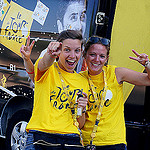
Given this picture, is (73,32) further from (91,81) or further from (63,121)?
(63,121)

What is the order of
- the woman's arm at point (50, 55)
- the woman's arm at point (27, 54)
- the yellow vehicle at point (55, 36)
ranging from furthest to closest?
the yellow vehicle at point (55, 36), the woman's arm at point (27, 54), the woman's arm at point (50, 55)

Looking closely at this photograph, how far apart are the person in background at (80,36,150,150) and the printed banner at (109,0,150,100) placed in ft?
2.51

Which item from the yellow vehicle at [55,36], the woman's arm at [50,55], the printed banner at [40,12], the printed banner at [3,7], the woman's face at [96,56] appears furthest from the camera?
the printed banner at [3,7]

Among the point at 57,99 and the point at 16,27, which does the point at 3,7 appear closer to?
the point at 16,27

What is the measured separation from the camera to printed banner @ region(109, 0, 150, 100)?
10.6 ft

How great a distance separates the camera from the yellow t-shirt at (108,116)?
2355mm

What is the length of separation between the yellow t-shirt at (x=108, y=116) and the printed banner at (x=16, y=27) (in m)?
1.24

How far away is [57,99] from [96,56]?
0.57 m

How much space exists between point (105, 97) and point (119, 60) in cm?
99

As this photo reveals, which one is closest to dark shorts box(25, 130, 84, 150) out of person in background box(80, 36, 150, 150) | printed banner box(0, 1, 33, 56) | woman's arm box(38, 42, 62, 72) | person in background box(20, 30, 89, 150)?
person in background box(20, 30, 89, 150)

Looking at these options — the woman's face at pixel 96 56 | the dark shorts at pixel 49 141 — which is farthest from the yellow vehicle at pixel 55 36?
the dark shorts at pixel 49 141

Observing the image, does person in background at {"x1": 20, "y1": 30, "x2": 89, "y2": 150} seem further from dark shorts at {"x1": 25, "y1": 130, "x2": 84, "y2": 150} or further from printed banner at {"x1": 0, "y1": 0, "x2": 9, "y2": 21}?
printed banner at {"x1": 0, "y1": 0, "x2": 9, "y2": 21}

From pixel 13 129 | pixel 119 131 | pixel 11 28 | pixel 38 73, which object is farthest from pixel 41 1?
pixel 119 131

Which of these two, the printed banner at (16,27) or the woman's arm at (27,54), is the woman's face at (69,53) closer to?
the woman's arm at (27,54)
